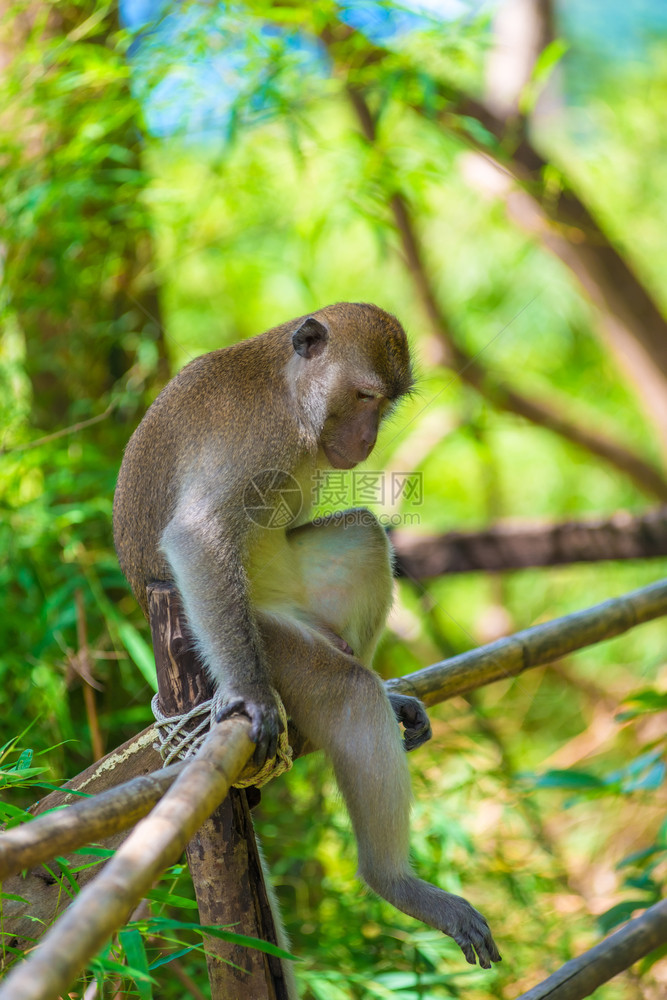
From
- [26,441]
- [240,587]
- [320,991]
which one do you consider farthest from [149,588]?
[26,441]

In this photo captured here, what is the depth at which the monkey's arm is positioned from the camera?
189 centimetres

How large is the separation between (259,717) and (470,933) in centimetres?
75

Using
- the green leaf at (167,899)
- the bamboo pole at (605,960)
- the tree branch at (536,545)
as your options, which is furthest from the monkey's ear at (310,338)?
the tree branch at (536,545)

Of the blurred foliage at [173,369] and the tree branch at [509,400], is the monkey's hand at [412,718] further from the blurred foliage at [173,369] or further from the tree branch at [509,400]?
the tree branch at [509,400]

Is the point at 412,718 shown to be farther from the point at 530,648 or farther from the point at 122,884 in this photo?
the point at 122,884

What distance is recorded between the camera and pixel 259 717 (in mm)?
1829

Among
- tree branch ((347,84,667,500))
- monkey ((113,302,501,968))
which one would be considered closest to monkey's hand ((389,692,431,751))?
monkey ((113,302,501,968))

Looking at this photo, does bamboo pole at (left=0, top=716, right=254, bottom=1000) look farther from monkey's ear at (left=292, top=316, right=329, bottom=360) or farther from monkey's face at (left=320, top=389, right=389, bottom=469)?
monkey's ear at (left=292, top=316, right=329, bottom=360)

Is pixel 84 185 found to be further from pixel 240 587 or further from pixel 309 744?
pixel 309 744

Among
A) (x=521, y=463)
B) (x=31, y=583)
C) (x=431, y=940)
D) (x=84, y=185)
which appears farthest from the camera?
(x=521, y=463)

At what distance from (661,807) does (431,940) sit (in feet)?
9.55

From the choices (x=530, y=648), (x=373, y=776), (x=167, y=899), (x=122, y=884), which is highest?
(x=122, y=884)

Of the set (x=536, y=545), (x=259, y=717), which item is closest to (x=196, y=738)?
(x=259, y=717)

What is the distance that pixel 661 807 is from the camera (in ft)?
17.4
